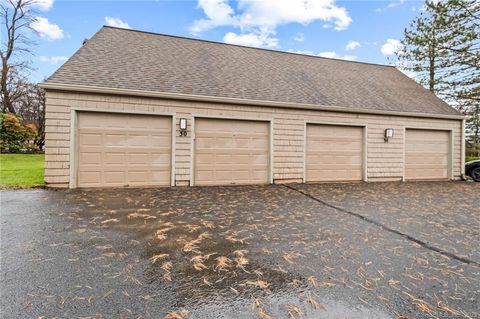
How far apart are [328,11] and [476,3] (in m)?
7.41

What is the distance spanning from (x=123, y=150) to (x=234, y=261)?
528 cm

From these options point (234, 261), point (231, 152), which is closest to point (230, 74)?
point (231, 152)

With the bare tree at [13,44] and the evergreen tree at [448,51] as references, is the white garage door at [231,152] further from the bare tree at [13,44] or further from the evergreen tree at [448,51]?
the bare tree at [13,44]

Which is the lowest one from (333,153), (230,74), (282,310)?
(282,310)

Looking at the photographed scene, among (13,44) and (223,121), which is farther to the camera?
(13,44)

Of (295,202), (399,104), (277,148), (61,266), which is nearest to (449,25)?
(399,104)

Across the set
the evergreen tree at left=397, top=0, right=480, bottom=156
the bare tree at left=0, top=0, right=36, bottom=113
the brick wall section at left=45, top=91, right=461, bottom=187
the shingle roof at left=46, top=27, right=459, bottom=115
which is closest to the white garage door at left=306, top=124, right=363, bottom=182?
the brick wall section at left=45, top=91, right=461, bottom=187

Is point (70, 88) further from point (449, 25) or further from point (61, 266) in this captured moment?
point (449, 25)

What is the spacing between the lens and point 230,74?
28.1 ft

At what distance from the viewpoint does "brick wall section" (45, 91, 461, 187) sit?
6188 millimetres

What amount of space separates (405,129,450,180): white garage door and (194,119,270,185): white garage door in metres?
5.46

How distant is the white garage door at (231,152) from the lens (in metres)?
7.34

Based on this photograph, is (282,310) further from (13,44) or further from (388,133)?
(13,44)

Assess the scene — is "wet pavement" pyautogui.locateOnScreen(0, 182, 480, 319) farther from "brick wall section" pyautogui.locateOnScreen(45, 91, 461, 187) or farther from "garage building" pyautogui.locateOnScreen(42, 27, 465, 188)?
"garage building" pyautogui.locateOnScreen(42, 27, 465, 188)
